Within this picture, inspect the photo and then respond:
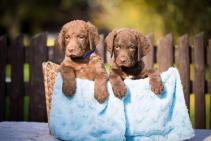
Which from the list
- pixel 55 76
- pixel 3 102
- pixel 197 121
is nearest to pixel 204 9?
pixel 197 121

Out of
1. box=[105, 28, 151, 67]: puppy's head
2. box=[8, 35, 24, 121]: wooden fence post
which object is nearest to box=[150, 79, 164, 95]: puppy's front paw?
box=[105, 28, 151, 67]: puppy's head

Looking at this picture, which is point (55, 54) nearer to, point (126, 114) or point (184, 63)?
point (184, 63)

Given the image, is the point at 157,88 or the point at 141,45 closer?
the point at 157,88

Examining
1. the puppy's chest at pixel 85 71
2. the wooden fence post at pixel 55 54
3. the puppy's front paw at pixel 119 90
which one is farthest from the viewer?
the wooden fence post at pixel 55 54

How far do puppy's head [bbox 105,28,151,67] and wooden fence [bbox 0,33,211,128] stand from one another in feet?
8.68

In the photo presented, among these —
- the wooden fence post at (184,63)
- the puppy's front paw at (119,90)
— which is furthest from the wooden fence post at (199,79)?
the puppy's front paw at (119,90)

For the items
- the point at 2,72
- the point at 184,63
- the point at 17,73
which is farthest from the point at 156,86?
the point at 2,72

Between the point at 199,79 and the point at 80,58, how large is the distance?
323 cm

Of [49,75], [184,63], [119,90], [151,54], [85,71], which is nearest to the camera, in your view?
[119,90]

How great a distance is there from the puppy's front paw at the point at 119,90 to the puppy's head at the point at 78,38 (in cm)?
41

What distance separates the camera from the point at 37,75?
7.02 m

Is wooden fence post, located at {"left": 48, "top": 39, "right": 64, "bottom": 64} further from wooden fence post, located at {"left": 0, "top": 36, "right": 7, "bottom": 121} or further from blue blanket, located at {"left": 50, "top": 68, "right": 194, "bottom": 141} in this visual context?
blue blanket, located at {"left": 50, "top": 68, "right": 194, "bottom": 141}

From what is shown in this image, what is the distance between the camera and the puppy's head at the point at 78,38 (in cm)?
413

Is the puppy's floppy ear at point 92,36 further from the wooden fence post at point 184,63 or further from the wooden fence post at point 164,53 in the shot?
the wooden fence post at point 184,63
